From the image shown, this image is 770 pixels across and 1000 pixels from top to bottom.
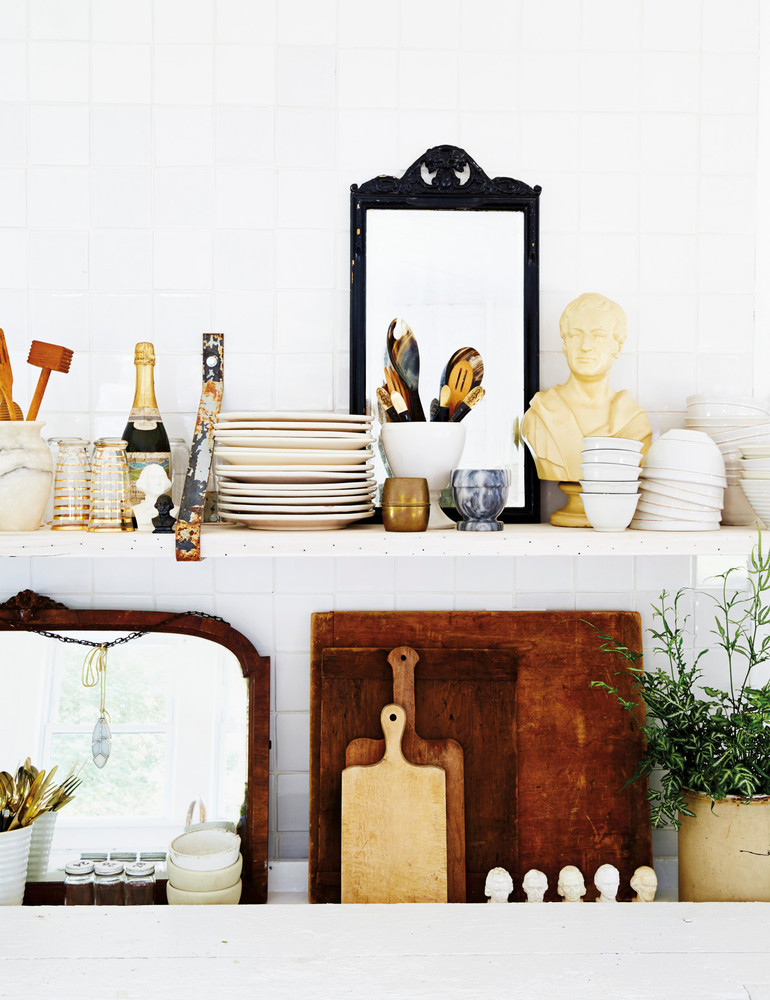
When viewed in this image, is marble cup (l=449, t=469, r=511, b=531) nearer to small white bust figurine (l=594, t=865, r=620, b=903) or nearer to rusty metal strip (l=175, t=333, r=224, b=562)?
rusty metal strip (l=175, t=333, r=224, b=562)

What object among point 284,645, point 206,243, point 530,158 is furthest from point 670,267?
point 284,645

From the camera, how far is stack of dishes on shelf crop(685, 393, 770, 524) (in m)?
1.38

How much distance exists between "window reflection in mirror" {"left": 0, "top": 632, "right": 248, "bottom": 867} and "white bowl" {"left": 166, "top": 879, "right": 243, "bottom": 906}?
0.35ft

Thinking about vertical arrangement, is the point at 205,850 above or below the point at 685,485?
below

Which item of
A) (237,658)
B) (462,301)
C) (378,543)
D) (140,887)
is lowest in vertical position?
(140,887)

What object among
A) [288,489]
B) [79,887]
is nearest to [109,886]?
[79,887]

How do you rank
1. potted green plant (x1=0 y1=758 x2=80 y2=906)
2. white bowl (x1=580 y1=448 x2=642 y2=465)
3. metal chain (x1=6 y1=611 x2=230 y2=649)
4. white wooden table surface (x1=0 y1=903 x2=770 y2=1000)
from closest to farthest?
white wooden table surface (x1=0 y1=903 x2=770 y2=1000), white bowl (x1=580 y1=448 x2=642 y2=465), potted green plant (x1=0 y1=758 x2=80 y2=906), metal chain (x1=6 y1=611 x2=230 y2=649)

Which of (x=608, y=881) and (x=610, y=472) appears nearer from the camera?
(x=610, y=472)

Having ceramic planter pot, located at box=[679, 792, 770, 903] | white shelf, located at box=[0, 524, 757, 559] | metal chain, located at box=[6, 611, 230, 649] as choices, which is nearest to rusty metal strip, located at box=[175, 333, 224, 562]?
white shelf, located at box=[0, 524, 757, 559]

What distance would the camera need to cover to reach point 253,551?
1.20 m

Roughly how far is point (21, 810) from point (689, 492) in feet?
3.91

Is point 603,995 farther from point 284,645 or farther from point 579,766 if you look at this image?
point 284,645

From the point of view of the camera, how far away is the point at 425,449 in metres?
1.32

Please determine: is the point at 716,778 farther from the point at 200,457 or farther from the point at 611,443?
the point at 200,457
